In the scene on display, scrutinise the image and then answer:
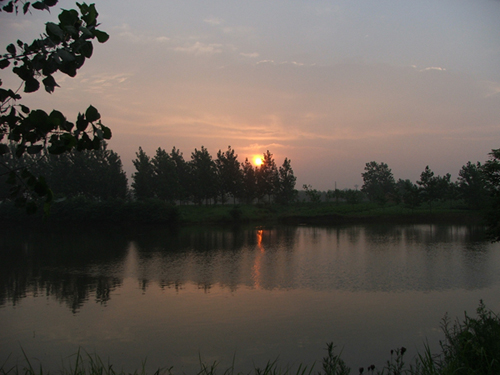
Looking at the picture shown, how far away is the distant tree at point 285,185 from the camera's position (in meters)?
78.7

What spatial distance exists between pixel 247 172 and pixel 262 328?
66343mm

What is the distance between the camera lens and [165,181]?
68.6 meters

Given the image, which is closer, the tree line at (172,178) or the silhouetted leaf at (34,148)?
the silhouetted leaf at (34,148)

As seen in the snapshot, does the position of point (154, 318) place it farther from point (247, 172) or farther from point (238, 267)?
point (247, 172)

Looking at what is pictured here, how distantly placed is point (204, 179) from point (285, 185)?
17.0 m

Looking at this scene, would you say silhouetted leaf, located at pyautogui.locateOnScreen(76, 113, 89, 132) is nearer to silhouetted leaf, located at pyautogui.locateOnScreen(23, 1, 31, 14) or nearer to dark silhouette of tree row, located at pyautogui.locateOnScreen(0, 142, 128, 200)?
silhouetted leaf, located at pyautogui.locateOnScreen(23, 1, 31, 14)

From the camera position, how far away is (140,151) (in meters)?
74.9

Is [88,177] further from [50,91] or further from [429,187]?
[50,91]

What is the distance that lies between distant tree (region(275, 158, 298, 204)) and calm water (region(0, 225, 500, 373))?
48350mm

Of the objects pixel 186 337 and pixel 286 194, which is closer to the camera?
pixel 186 337

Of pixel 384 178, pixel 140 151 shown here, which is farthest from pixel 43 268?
pixel 384 178

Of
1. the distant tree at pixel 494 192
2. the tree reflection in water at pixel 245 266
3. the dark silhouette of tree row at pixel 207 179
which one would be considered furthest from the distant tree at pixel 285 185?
the distant tree at pixel 494 192

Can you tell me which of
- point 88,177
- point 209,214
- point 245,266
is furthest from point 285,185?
point 245,266

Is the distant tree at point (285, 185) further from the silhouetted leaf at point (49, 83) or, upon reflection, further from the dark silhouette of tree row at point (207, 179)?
the silhouetted leaf at point (49, 83)
